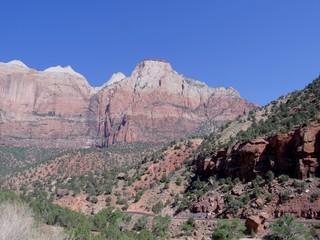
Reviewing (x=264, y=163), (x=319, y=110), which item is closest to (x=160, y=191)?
(x=264, y=163)

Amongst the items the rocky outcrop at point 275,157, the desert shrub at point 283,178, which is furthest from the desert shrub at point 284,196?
the rocky outcrop at point 275,157

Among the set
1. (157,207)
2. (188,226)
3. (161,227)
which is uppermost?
(157,207)

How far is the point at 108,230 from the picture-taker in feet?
126

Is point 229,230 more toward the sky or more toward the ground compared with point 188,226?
more toward the sky

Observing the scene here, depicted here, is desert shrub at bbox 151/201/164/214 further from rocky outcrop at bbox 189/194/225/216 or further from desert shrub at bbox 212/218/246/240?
desert shrub at bbox 212/218/246/240

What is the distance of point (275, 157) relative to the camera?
48.9 metres

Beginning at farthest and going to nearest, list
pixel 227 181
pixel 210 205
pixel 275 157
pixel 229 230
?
pixel 227 181, pixel 210 205, pixel 275 157, pixel 229 230

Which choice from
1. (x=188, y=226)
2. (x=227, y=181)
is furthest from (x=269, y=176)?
(x=188, y=226)

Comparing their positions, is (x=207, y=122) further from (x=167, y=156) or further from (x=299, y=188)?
(x=299, y=188)

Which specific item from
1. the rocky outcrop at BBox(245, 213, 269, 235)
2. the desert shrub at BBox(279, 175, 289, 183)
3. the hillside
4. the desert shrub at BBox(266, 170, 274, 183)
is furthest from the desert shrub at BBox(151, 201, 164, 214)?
the rocky outcrop at BBox(245, 213, 269, 235)

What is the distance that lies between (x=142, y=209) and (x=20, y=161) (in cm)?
10371

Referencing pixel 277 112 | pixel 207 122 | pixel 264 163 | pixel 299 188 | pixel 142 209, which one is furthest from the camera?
pixel 207 122

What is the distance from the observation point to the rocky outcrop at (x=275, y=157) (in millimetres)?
44656

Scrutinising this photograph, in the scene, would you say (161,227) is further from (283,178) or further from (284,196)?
(283,178)
